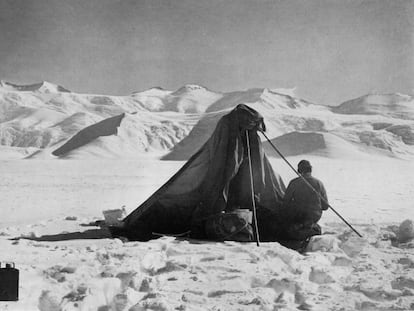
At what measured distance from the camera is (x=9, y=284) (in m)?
3.75

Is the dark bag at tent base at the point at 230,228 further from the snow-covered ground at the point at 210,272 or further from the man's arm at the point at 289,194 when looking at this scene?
the man's arm at the point at 289,194

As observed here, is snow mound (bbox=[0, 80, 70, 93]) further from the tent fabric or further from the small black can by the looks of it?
the small black can

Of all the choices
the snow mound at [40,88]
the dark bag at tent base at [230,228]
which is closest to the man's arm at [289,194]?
the dark bag at tent base at [230,228]

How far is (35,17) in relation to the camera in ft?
23.8

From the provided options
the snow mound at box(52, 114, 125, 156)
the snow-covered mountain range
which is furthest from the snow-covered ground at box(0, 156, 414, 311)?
the snow mound at box(52, 114, 125, 156)

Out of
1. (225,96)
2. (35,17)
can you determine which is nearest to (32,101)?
(225,96)

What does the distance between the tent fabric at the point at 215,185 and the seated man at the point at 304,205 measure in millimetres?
495

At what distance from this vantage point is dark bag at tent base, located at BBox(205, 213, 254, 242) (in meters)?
5.79

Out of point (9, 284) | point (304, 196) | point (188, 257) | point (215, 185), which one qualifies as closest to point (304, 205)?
point (304, 196)

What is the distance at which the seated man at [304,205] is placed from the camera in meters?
5.75

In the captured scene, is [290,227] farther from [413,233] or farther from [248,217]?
[413,233]

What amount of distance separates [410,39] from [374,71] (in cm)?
147

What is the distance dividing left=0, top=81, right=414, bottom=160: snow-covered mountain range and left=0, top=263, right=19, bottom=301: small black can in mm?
23623

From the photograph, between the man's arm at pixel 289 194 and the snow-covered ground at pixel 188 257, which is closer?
the snow-covered ground at pixel 188 257
